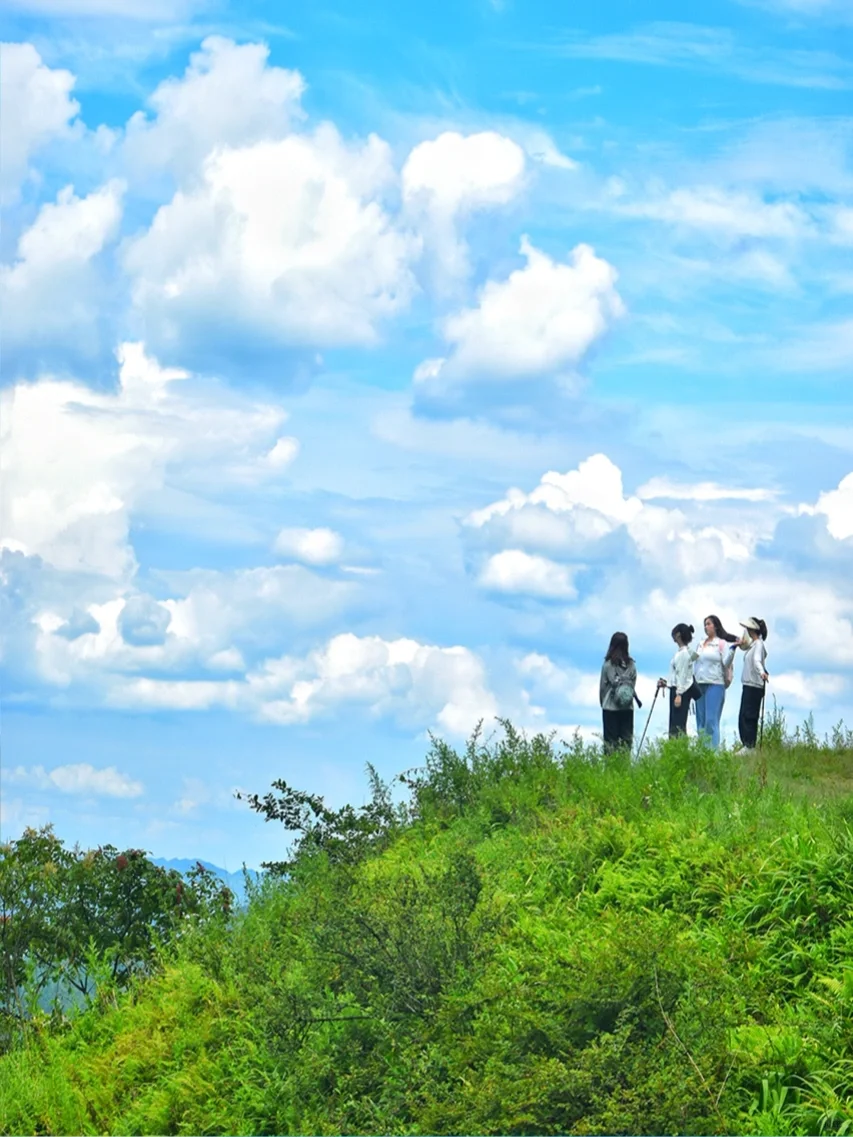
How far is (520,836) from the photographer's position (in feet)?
39.9

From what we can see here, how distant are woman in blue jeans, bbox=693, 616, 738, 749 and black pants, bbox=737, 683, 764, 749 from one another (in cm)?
38

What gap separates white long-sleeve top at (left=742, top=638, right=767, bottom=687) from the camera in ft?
69.8

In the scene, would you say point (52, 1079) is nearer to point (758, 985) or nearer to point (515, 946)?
point (515, 946)

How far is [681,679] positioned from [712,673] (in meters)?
0.52

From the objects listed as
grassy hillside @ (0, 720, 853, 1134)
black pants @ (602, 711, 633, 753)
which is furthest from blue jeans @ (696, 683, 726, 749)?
grassy hillside @ (0, 720, 853, 1134)

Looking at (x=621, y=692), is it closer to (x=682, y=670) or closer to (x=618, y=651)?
(x=618, y=651)

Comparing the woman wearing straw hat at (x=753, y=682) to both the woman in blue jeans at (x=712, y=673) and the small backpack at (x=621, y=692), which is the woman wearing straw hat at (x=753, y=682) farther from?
the small backpack at (x=621, y=692)

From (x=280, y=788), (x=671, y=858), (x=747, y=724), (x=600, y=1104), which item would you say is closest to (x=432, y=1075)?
(x=600, y=1104)

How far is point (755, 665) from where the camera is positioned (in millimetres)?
21359

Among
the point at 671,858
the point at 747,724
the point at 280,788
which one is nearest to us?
the point at 671,858

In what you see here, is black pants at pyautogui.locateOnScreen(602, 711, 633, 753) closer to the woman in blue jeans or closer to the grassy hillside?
the woman in blue jeans

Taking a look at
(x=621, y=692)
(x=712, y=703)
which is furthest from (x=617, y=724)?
(x=712, y=703)

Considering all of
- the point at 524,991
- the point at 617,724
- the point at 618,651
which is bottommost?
the point at 524,991

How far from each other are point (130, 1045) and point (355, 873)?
8.90 ft
